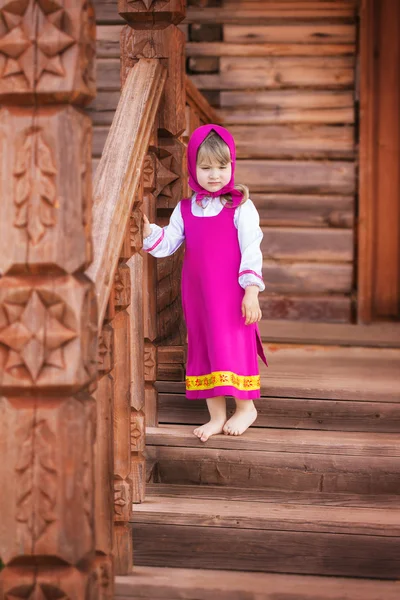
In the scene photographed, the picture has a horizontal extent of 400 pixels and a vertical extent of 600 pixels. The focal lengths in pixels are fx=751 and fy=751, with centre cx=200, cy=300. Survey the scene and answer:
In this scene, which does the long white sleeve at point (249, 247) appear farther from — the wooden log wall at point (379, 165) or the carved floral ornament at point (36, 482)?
the wooden log wall at point (379, 165)

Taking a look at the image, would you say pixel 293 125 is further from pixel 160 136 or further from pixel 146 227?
pixel 146 227

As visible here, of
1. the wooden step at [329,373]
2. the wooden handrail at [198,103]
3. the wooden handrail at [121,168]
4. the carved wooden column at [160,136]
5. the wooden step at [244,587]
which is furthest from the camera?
the wooden handrail at [198,103]

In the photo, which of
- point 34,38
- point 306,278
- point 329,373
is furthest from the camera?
point 306,278

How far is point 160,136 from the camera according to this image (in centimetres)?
302

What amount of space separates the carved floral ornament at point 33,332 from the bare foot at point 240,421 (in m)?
1.22

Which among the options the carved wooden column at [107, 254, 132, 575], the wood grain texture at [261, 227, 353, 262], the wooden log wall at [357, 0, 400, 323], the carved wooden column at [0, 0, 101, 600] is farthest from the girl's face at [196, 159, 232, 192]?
the wooden log wall at [357, 0, 400, 323]

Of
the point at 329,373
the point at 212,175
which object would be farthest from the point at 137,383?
the point at 329,373

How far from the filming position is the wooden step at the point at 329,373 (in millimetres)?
3018

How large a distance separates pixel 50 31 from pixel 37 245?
491 millimetres

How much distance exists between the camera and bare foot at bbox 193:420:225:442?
2.81 metres

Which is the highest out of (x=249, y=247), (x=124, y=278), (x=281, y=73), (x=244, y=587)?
(x=281, y=73)

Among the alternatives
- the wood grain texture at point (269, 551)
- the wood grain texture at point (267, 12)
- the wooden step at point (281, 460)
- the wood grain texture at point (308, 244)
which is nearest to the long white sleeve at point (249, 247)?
the wooden step at point (281, 460)

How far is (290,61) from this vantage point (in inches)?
199

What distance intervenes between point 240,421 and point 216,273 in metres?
0.58
